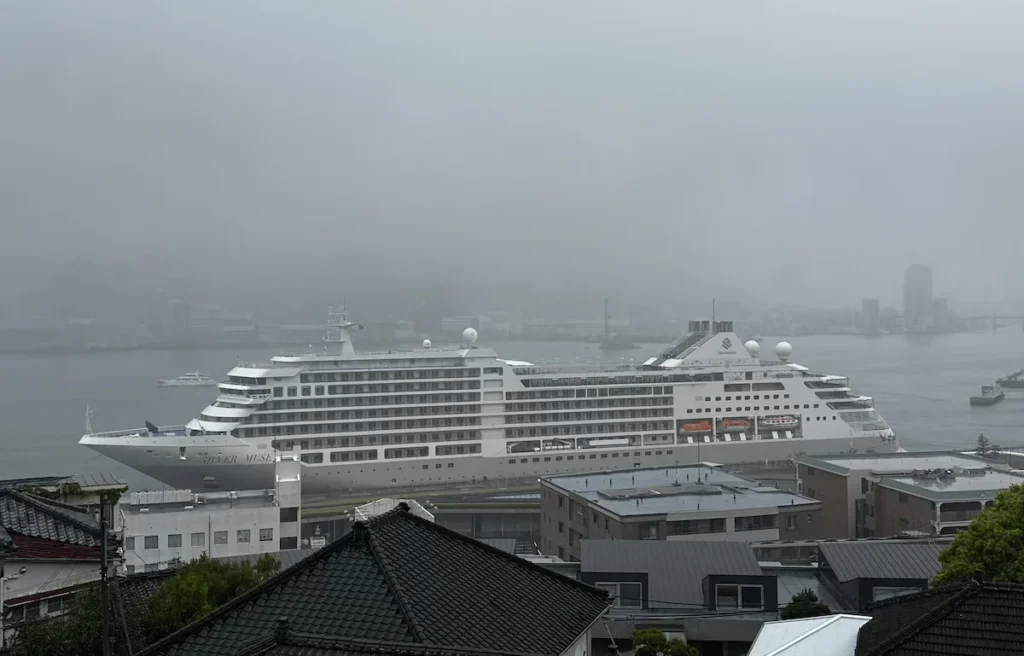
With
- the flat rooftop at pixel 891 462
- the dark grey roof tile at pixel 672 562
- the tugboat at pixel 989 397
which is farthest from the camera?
the tugboat at pixel 989 397

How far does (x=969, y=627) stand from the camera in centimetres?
683

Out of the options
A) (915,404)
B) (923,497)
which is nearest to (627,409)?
(923,497)

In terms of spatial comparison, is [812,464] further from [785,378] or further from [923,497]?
[785,378]

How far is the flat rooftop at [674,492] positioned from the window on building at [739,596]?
5841 millimetres

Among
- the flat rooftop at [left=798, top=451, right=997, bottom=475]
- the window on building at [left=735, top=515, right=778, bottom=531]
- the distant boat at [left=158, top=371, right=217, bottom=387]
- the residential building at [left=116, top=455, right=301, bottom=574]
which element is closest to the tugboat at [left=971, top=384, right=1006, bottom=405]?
the flat rooftop at [left=798, top=451, right=997, bottom=475]

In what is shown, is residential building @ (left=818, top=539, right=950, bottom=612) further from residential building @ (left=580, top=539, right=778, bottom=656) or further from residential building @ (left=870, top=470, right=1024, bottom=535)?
residential building @ (left=870, top=470, right=1024, bottom=535)

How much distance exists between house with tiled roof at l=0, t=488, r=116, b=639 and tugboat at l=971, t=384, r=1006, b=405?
7674 cm

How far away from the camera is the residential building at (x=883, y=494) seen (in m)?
21.7

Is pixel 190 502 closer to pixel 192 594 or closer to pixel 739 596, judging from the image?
pixel 192 594

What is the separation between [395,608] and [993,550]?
8618 millimetres

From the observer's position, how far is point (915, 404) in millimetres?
73688

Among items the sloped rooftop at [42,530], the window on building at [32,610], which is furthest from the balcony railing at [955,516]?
the window on building at [32,610]

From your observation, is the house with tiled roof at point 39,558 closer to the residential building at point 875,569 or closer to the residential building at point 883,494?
the residential building at point 875,569

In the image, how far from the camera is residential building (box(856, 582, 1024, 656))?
666 centimetres
